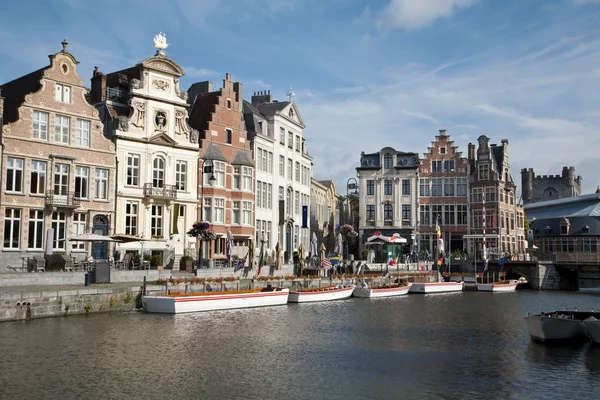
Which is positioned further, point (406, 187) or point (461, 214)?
point (406, 187)

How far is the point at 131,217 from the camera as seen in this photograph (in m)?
42.7

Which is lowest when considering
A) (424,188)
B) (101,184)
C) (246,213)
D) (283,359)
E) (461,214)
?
(283,359)

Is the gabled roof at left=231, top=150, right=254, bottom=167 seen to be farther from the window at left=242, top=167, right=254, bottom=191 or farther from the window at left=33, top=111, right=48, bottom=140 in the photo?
the window at left=33, top=111, right=48, bottom=140

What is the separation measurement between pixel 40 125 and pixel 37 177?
3159 mm

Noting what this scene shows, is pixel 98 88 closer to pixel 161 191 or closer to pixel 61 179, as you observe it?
pixel 161 191

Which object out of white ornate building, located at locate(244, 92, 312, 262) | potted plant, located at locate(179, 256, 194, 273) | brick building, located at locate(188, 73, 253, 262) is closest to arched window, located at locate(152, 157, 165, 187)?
brick building, located at locate(188, 73, 253, 262)

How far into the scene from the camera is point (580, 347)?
2408 cm

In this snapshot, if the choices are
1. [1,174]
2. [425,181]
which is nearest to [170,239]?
[1,174]

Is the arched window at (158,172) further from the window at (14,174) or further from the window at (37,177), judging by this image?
the window at (14,174)

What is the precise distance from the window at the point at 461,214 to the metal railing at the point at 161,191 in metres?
38.6

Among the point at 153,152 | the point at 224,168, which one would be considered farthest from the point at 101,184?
the point at 224,168

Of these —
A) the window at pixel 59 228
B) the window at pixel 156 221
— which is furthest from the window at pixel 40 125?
the window at pixel 156 221

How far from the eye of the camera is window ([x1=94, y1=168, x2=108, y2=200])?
4031cm

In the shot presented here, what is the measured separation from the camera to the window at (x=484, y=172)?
7156 cm
